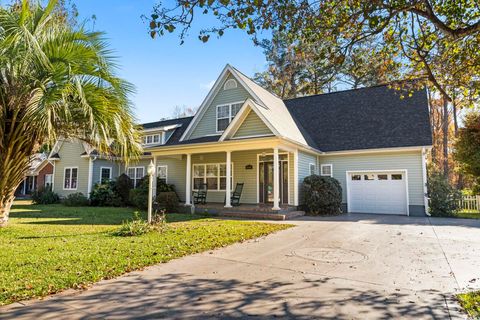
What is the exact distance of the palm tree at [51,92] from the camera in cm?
731

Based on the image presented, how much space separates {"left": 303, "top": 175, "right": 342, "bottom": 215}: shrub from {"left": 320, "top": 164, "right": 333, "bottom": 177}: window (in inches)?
82.1

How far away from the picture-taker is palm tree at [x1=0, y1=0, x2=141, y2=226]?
731cm

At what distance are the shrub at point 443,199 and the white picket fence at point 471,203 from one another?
5.37 feet

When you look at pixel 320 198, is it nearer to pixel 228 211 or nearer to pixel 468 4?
pixel 228 211

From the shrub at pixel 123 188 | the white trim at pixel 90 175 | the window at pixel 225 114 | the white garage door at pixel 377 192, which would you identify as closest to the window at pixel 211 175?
the window at pixel 225 114

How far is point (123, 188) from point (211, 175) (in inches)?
224

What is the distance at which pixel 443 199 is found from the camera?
1400cm

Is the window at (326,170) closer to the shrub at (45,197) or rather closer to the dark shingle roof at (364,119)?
the dark shingle roof at (364,119)

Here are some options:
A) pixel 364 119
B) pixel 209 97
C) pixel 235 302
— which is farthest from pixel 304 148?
pixel 235 302

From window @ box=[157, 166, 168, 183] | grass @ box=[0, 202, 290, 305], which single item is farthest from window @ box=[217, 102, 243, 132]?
grass @ box=[0, 202, 290, 305]

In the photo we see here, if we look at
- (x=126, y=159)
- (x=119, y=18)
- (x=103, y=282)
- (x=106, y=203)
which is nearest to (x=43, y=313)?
(x=103, y=282)

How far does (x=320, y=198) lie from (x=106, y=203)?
1274cm

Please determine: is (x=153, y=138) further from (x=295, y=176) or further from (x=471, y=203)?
(x=471, y=203)

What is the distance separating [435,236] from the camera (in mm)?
8758
